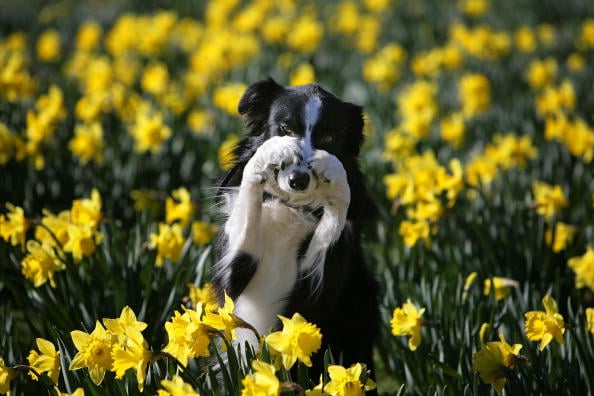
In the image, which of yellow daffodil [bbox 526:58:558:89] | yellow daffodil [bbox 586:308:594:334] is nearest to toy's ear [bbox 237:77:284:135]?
yellow daffodil [bbox 586:308:594:334]

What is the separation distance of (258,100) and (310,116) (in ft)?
0.99

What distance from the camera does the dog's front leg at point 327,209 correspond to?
2.09 metres

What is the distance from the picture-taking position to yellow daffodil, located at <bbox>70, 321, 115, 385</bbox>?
6.20 ft

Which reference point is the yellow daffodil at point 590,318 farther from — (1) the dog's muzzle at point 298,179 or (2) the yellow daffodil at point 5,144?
(2) the yellow daffodil at point 5,144

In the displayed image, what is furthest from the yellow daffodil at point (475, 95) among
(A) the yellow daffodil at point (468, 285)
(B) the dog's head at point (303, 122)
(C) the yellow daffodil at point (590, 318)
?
(C) the yellow daffodil at point (590, 318)

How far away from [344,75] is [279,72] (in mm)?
584

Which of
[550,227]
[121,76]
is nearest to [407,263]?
[550,227]

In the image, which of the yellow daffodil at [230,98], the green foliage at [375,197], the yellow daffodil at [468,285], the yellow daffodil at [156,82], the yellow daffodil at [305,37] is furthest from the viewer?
the yellow daffodil at [305,37]

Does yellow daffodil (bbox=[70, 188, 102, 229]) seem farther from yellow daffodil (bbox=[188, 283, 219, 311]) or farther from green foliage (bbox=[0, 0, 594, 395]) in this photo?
yellow daffodil (bbox=[188, 283, 219, 311])

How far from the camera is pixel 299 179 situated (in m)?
2.05

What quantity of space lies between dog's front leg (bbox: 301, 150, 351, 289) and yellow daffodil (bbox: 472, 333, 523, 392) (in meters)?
0.53

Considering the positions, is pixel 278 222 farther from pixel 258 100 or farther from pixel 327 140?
pixel 258 100

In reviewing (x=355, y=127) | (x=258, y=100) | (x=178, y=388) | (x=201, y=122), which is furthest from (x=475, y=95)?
(x=178, y=388)

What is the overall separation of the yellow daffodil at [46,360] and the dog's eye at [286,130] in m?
0.94
